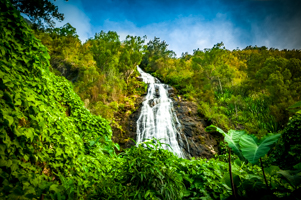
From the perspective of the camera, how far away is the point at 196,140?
9.80 m

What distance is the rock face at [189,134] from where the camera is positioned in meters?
9.10

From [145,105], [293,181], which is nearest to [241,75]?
[145,105]

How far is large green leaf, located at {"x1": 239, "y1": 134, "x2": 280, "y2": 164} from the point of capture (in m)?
1.26

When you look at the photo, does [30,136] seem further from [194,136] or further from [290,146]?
[194,136]

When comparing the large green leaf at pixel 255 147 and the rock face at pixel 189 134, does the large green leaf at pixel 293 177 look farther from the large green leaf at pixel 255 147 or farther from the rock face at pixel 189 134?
the rock face at pixel 189 134

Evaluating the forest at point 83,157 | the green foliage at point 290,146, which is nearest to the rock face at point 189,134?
the forest at point 83,157

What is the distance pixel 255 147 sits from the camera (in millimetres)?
1366

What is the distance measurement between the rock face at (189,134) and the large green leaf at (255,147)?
8044 millimetres

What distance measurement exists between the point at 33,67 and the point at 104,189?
239 cm

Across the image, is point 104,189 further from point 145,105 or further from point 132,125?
point 145,105

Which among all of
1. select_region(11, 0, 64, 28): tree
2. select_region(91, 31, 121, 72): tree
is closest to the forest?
select_region(11, 0, 64, 28): tree

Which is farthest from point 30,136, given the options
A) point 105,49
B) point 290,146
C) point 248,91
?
point 248,91

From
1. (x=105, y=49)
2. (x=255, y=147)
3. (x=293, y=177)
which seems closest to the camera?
(x=293, y=177)

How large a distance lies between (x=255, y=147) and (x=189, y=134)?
9376mm
